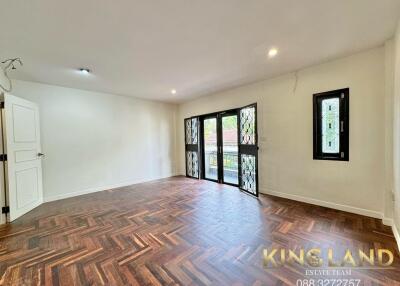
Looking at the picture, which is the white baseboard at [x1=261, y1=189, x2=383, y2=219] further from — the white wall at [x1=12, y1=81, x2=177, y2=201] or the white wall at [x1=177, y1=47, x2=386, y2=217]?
the white wall at [x1=12, y1=81, x2=177, y2=201]

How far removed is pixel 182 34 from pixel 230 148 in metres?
3.40

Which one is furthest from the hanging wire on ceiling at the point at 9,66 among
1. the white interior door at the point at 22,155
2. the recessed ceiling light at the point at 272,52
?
the recessed ceiling light at the point at 272,52

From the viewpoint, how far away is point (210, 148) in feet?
18.5

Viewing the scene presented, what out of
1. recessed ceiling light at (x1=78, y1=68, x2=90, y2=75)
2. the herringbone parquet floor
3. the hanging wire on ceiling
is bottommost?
the herringbone parquet floor

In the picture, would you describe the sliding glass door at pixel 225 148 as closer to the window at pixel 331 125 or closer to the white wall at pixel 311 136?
the white wall at pixel 311 136

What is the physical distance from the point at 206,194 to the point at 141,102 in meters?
3.31

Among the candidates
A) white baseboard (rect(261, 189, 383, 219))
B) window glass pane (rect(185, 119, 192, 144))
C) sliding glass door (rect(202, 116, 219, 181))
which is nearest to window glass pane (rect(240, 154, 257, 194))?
white baseboard (rect(261, 189, 383, 219))

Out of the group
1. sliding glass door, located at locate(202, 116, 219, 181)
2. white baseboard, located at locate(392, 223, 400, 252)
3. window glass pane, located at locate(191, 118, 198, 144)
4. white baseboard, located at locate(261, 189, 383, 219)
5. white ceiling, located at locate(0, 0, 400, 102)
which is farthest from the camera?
window glass pane, located at locate(191, 118, 198, 144)

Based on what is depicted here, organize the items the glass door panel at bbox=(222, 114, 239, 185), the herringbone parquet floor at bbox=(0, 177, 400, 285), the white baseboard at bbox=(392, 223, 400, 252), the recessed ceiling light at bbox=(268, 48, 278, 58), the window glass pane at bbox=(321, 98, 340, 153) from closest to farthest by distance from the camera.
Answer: the herringbone parquet floor at bbox=(0, 177, 400, 285) → the white baseboard at bbox=(392, 223, 400, 252) → the recessed ceiling light at bbox=(268, 48, 278, 58) → the window glass pane at bbox=(321, 98, 340, 153) → the glass door panel at bbox=(222, 114, 239, 185)

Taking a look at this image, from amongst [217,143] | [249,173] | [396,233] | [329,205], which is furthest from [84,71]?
[396,233]

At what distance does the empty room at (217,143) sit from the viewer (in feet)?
5.99

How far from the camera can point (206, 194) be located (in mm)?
4180

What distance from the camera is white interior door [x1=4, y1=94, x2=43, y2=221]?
3000 mm

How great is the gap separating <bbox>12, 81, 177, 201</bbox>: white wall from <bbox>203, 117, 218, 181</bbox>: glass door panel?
1346mm
